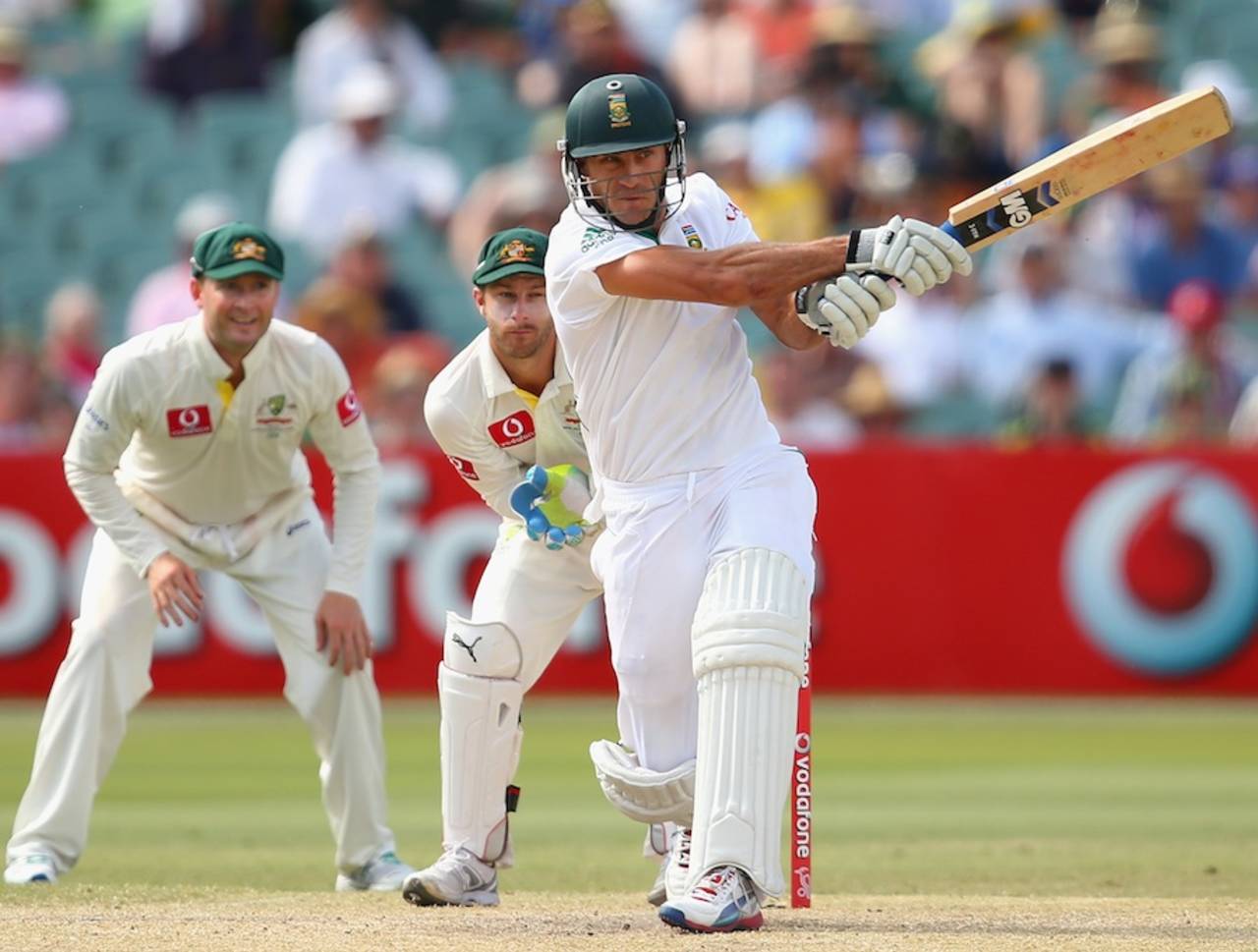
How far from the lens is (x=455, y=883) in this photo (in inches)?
243

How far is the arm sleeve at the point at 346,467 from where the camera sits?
23.7 ft

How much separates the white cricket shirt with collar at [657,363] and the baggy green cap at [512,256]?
59 centimetres

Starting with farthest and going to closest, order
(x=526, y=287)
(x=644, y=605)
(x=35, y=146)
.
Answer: (x=35, y=146) → (x=526, y=287) → (x=644, y=605)

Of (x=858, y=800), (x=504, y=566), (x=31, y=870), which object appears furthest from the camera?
(x=858, y=800)

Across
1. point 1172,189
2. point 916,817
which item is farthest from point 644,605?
point 1172,189

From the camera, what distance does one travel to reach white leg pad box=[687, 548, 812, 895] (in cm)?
531

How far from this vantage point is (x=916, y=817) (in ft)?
29.4

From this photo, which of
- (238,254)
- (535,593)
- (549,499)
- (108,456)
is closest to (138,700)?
(108,456)

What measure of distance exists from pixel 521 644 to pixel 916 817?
3.14 metres

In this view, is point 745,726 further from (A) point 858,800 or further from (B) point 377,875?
(A) point 858,800

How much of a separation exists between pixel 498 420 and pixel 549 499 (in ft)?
0.92

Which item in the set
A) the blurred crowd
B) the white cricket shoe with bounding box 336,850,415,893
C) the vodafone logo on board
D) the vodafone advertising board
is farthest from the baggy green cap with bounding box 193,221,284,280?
the vodafone logo on board

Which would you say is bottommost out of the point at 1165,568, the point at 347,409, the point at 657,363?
the point at 657,363

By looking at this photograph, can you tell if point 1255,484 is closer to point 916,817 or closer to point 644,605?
point 916,817
